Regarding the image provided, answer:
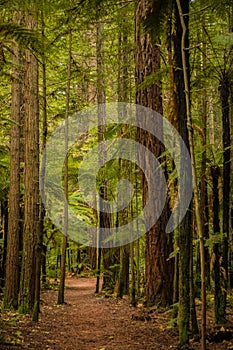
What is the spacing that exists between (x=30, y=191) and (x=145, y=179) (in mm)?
2642

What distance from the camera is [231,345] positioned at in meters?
4.95

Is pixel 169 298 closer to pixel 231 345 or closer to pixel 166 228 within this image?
pixel 166 228

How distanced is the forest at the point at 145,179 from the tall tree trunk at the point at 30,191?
3 cm

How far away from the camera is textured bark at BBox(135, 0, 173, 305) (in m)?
9.02

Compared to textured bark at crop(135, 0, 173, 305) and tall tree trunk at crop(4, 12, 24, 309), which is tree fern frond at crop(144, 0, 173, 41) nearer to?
textured bark at crop(135, 0, 173, 305)

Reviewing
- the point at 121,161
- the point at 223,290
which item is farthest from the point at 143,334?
the point at 121,161

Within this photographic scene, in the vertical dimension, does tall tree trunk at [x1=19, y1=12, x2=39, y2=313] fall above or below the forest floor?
above

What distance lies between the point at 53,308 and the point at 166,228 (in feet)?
13.1

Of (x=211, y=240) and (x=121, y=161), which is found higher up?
(x=121, y=161)

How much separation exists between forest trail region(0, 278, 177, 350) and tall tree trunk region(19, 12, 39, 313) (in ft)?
2.17

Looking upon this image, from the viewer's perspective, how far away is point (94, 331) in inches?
301

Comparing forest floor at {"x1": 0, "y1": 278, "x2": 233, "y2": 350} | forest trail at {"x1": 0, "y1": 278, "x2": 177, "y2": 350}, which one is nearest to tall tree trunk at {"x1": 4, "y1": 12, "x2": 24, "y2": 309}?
forest trail at {"x1": 0, "y1": 278, "x2": 177, "y2": 350}

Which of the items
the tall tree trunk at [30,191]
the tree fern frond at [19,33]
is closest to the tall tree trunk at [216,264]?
the tree fern frond at [19,33]

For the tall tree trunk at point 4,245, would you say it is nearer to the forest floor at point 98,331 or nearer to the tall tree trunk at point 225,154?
the forest floor at point 98,331
